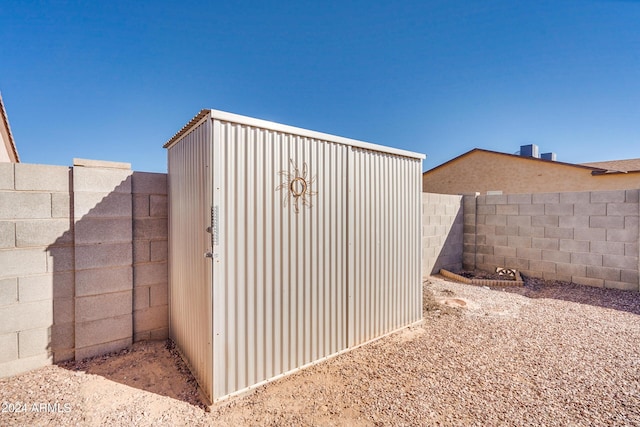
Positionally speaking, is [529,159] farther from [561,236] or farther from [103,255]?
[103,255]

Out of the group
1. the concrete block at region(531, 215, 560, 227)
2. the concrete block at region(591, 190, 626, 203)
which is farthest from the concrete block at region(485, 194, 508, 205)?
the concrete block at region(591, 190, 626, 203)

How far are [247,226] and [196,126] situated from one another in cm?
107

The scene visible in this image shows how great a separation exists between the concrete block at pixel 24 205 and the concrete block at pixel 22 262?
0.34 metres

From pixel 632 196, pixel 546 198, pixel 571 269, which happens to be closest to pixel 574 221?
pixel 546 198

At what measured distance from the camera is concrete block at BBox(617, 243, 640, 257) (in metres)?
4.96

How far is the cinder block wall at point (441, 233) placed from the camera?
6.43m

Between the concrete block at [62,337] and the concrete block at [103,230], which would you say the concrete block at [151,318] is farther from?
the concrete block at [103,230]

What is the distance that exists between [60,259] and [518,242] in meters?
8.62

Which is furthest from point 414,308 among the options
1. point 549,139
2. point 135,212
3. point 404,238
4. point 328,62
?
point 549,139

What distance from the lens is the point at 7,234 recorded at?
2412 mm

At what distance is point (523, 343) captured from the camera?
3.22 metres

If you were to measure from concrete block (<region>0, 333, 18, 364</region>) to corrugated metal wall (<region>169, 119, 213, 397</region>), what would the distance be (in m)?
1.32

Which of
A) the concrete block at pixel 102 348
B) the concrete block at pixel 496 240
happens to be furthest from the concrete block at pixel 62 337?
the concrete block at pixel 496 240

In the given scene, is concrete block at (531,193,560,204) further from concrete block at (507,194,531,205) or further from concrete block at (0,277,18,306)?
concrete block at (0,277,18,306)
